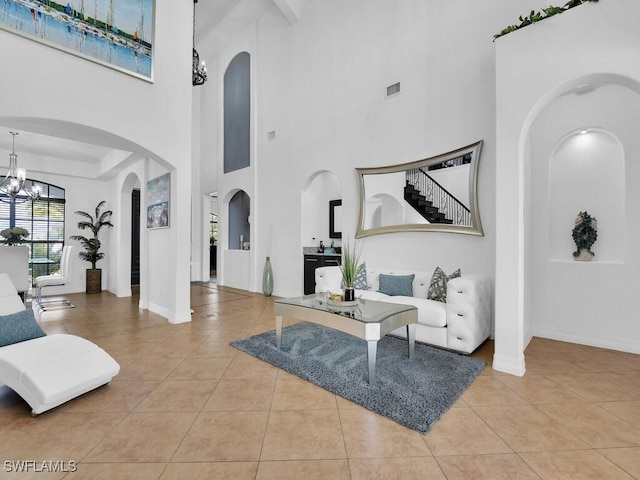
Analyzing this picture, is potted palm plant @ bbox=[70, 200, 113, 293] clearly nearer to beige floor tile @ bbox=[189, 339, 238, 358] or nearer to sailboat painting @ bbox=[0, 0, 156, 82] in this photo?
sailboat painting @ bbox=[0, 0, 156, 82]

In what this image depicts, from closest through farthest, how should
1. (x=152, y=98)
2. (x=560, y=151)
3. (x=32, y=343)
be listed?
1. (x=32, y=343)
2. (x=560, y=151)
3. (x=152, y=98)

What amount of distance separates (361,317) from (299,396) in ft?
2.65

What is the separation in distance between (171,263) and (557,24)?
17.4 ft

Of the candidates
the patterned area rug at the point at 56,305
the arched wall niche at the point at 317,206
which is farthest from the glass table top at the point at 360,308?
the patterned area rug at the point at 56,305

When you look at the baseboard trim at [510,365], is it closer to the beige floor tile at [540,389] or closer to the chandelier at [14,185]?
the beige floor tile at [540,389]

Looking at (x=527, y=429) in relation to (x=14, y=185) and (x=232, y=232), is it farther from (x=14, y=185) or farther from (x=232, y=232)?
(x=14, y=185)

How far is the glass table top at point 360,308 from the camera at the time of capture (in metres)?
2.70

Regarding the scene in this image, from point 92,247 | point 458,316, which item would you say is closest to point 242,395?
point 458,316

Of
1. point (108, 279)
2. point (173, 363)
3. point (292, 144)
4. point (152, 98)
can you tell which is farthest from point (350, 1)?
point (108, 279)

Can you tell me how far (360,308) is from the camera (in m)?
3.02

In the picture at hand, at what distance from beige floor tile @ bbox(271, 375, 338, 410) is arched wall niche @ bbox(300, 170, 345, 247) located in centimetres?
388

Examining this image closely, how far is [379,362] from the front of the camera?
3035 mm

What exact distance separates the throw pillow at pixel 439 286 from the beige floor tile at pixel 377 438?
192cm

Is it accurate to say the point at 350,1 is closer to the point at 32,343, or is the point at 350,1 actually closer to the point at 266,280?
the point at 266,280
